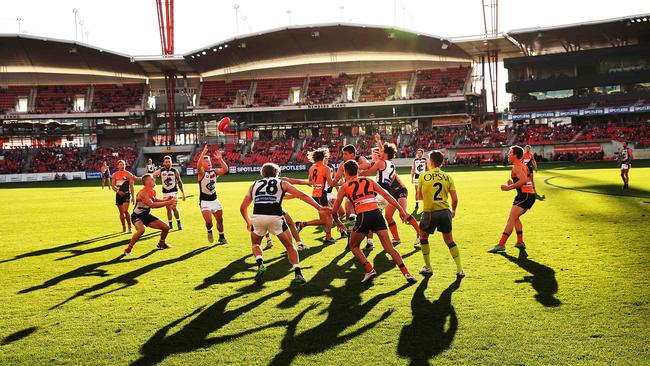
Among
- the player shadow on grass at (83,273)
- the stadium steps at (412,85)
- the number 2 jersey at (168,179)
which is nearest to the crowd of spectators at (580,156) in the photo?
the stadium steps at (412,85)

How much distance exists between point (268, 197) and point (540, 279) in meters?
4.50

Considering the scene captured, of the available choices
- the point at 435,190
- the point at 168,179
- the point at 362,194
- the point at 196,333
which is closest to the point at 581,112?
the point at 168,179

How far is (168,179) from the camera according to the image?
15.9 metres

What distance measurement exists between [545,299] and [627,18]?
56295mm

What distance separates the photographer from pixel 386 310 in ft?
23.5

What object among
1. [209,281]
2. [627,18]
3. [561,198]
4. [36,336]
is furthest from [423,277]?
[627,18]

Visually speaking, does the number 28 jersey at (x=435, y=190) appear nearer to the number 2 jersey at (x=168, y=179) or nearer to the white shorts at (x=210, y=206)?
the white shorts at (x=210, y=206)

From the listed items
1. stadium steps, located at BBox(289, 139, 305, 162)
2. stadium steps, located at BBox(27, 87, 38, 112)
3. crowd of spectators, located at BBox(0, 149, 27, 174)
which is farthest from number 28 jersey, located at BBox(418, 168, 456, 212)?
stadium steps, located at BBox(27, 87, 38, 112)

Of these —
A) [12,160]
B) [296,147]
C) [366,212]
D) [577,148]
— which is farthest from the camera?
[296,147]

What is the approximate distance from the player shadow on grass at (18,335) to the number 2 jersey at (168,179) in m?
9.09

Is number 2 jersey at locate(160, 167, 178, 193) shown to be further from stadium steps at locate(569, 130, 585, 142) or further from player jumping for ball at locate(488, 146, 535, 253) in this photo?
stadium steps at locate(569, 130, 585, 142)

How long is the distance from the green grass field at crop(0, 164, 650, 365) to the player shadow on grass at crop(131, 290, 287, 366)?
0.08 ft

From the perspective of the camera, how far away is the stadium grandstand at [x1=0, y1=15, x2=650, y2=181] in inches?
2307

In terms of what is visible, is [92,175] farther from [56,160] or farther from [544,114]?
[544,114]
